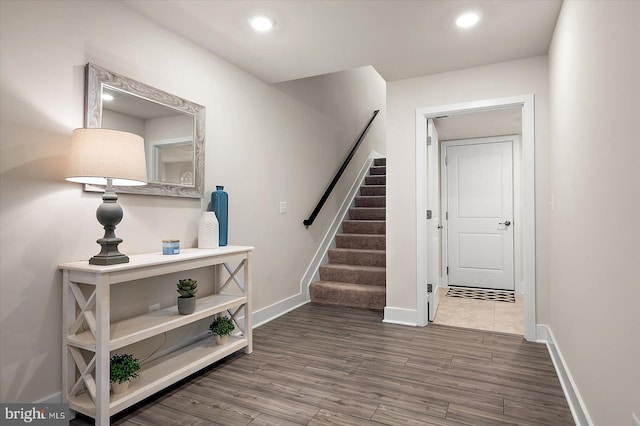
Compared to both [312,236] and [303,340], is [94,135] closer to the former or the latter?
[303,340]

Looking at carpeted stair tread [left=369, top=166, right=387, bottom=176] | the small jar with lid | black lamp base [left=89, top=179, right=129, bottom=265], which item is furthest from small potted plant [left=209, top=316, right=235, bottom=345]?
carpeted stair tread [left=369, top=166, right=387, bottom=176]

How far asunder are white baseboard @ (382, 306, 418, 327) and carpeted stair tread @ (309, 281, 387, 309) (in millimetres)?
344

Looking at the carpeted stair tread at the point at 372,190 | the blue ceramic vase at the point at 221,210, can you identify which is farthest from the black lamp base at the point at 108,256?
the carpeted stair tread at the point at 372,190

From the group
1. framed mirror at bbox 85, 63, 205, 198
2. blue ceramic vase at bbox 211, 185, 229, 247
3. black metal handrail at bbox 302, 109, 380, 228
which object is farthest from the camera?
black metal handrail at bbox 302, 109, 380, 228

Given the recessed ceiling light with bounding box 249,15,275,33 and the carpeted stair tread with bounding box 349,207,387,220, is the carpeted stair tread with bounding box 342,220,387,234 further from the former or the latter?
the recessed ceiling light with bounding box 249,15,275,33

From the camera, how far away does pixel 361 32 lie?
2.60 metres

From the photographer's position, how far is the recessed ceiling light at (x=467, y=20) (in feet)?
7.76

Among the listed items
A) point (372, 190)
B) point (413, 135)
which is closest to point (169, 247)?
point (413, 135)

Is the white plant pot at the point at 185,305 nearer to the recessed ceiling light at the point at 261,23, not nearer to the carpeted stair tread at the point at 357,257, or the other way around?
the recessed ceiling light at the point at 261,23

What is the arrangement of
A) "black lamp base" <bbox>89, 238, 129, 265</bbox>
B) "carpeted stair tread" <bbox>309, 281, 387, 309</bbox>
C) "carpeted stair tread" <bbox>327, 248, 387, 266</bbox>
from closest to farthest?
"black lamp base" <bbox>89, 238, 129, 265</bbox> < "carpeted stair tread" <bbox>309, 281, 387, 309</bbox> < "carpeted stair tread" <bbox>327, 248, 387, 266</bbox>

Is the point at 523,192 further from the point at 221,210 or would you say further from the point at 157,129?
the point at 157,129

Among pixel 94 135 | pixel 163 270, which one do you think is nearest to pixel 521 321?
pixel 163 270

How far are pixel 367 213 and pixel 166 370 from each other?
3.50 metres

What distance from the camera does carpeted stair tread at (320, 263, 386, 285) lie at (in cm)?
407
